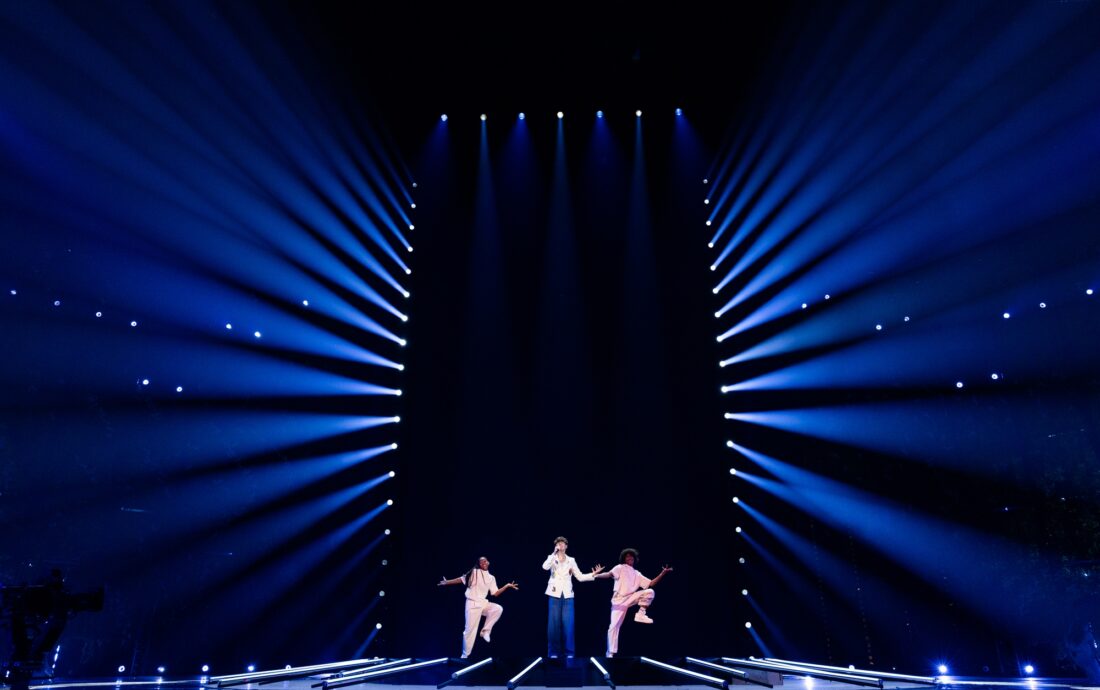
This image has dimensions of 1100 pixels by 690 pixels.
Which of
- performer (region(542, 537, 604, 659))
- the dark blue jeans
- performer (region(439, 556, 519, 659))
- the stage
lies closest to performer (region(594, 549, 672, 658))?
performer (region(542, 537, 604, 659))

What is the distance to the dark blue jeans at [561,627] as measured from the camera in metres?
8.93

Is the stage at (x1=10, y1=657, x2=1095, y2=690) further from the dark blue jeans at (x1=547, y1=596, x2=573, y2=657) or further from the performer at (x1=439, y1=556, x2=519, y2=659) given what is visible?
the dark blue jeans at (x1=547, y1=596, x2=573, y2=657)

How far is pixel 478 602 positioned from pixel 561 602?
1038 mm

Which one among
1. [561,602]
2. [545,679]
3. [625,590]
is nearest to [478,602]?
[561,602]

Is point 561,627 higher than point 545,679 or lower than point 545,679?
lower

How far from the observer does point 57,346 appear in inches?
306

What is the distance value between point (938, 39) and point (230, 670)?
10.3 meters

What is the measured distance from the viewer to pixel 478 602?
9.11 meters

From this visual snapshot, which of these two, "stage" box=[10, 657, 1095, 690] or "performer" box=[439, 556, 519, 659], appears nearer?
"stage" box=[10, 657, 1095, 690]

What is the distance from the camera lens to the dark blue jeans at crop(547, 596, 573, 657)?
352 inches

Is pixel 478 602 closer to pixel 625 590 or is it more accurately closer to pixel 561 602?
pixel 561 602

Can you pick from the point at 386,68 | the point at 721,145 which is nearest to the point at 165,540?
the point at 386,68

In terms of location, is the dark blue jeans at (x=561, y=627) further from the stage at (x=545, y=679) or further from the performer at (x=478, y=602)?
the stage at (x=545, y=679)

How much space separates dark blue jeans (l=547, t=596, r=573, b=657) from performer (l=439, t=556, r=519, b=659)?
589 millimetres
